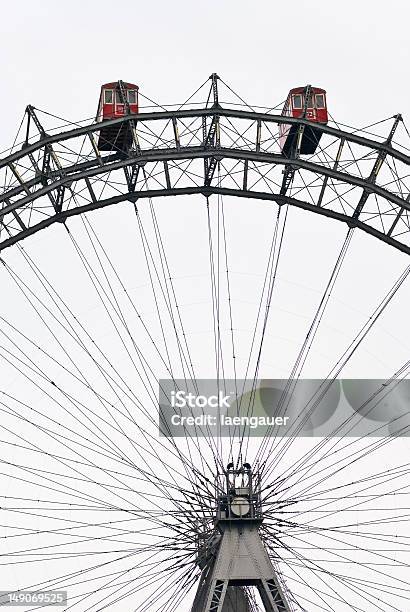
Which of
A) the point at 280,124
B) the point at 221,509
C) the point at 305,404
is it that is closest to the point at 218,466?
the point at 221,509

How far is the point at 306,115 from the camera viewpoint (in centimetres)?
2573

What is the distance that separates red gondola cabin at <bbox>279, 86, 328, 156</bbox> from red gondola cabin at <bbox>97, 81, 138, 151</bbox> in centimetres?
411

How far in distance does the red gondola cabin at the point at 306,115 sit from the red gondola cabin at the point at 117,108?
411cm

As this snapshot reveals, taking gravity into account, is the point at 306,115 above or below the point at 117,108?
below

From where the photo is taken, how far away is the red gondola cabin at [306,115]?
25891 mm

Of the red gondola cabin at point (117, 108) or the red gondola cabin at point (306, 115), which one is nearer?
the red gondola cabin at point (117, 108)

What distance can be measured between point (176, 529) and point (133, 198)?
8958 millimetres

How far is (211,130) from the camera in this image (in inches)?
1011

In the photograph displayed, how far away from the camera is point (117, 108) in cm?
2580

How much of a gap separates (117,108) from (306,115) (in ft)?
16.5

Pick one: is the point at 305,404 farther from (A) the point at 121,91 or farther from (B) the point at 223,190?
(A) the point at 121,91

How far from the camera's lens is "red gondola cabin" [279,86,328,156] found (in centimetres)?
2589

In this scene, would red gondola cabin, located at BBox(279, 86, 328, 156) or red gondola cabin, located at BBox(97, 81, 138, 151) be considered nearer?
red gondola cabin, located at BBox(97, 81, 138, 151)

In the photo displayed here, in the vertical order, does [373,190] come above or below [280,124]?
below
